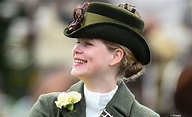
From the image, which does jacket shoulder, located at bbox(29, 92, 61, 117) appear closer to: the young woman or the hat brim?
the young woman

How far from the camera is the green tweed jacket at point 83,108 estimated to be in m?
2.95

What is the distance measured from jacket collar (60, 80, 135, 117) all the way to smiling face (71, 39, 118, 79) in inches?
4.9

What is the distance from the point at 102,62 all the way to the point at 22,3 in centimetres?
297

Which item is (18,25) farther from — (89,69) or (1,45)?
(89,69)

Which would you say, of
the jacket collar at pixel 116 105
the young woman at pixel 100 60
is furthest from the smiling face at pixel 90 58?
the jacket collar at pixel 116 105

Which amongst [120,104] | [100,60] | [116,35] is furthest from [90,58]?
[120,104]

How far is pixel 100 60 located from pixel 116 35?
0.42 ft

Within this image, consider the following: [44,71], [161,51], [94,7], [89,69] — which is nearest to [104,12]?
[94,7]

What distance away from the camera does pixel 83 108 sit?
296 cm

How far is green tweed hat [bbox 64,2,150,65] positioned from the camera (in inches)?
115

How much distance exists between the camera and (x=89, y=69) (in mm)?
2906

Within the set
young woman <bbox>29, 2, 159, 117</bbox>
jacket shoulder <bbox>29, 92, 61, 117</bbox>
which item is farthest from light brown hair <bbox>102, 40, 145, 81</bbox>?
jacket shoulder <bbox>29, 92, 61, 117</bbox>

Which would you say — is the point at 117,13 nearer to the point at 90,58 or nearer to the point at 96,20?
the point at 96,20

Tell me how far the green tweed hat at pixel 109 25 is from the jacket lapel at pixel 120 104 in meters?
0.19
